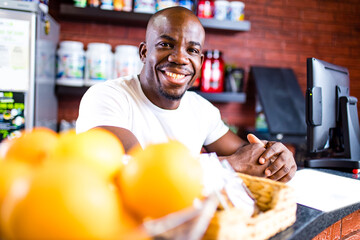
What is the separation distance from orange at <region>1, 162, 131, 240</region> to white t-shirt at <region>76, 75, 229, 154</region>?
3.00 ft

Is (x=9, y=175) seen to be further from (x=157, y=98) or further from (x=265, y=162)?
(x=157, y=98)

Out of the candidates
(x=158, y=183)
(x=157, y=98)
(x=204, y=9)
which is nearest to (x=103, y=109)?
(x=157, y=98)

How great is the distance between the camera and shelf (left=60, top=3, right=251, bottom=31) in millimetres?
2537

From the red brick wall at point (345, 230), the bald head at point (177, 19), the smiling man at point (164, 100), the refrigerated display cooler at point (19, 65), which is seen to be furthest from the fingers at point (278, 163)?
→ the refrigerated display cooler at point (19, 65)

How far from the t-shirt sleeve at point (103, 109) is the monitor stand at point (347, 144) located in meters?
0.98

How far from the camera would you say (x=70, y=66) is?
A: 8.16ft

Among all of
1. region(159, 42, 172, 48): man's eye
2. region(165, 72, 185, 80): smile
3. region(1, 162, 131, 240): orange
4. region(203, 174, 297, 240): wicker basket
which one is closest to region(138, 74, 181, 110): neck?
region(165, 72, 185, 80): smile

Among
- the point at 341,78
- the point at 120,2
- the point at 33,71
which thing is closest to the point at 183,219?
the point at 341,78

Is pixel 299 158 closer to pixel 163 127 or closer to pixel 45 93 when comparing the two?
pixel 163 127

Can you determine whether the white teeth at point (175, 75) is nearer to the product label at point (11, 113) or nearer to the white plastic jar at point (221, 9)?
the product label at point (11, 113)

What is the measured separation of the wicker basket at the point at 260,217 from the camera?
0.55 m

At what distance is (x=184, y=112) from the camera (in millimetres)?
1720

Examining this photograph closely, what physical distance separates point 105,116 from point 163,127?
0.38 metres

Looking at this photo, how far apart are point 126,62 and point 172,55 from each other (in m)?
1.12
